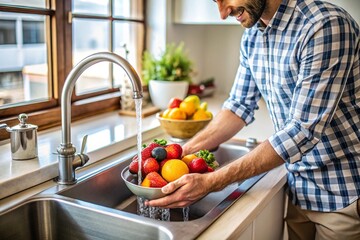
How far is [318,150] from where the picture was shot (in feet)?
4.42

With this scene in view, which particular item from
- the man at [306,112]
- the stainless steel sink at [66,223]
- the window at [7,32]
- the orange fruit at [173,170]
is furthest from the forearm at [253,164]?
the window at [7,32]

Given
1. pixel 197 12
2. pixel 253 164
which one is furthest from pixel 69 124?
pixel 197 12

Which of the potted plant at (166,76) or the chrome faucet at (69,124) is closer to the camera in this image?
the chrome faucet at (69,124)

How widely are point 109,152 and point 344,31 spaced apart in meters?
0.86

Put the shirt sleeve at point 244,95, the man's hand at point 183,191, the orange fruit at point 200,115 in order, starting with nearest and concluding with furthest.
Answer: the man's hand at point 183,191, the shirt sleeve at point 244,95, the orange fruit at point 200,115

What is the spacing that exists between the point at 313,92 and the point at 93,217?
65 cm

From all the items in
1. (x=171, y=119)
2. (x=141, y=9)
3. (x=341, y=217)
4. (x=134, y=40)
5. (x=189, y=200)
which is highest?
(x=141, y=9)

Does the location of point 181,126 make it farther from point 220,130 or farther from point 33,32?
point 33,32

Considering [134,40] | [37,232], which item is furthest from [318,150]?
[134,40]

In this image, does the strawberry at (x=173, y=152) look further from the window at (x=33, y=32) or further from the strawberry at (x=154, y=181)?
the window at (x=33, y=32)

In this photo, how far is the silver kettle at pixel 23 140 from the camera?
1320 millimetres

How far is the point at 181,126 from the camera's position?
1803 millimetres

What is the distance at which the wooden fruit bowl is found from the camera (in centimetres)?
180

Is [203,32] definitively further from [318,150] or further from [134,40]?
[318,150]
